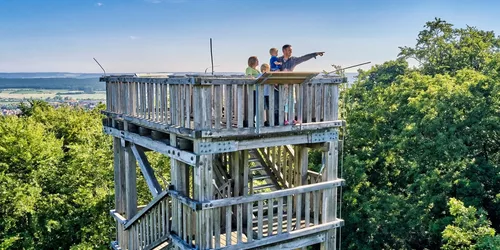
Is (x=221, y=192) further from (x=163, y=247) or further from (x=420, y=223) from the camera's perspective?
(x=420, y=223)

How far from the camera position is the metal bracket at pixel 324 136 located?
8.10 meters

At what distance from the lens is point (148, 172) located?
28.8 ft

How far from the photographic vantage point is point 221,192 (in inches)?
363

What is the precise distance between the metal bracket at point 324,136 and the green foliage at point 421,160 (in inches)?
353

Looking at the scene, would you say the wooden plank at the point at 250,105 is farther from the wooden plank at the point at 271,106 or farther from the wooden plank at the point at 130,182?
the wooden plank at the point at 130,182

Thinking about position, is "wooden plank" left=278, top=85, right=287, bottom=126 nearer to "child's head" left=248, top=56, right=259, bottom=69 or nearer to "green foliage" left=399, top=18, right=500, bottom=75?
"child's head" left=248, top=56, right=259, bottom=69

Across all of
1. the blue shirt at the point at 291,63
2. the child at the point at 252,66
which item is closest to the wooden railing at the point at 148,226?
the child at the point at 252,66

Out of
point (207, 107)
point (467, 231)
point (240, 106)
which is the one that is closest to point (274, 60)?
point (240, 106)

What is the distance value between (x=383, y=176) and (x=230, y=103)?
13.4m

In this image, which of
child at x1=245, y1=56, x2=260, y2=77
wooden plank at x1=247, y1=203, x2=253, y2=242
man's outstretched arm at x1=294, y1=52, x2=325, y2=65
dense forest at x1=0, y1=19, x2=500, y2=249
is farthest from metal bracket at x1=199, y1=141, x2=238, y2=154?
dense forest at x1=0, y1=19, x2=500, y2=249

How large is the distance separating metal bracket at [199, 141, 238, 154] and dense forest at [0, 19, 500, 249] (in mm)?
8624

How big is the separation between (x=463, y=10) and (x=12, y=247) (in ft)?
80.9

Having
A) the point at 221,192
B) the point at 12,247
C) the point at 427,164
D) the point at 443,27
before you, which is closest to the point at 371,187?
the point at 427,164

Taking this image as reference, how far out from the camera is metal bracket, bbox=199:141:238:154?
690 cm
